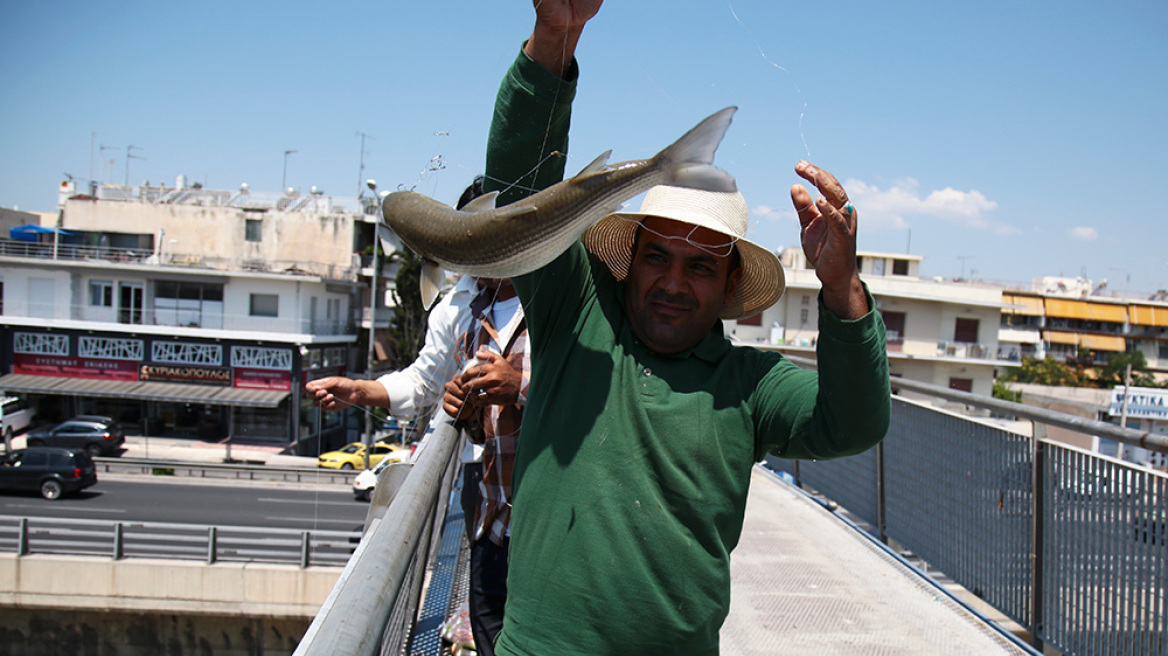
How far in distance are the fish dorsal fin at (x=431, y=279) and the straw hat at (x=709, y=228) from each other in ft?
1.48

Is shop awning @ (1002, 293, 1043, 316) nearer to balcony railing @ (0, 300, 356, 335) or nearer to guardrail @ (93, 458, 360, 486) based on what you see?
balcony railing @ (0, 300, 356, 335)

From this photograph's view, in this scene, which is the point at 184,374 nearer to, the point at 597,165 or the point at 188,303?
the point at 188,303

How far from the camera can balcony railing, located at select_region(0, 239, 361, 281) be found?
35.1m

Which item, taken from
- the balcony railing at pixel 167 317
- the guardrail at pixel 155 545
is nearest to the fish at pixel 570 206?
the guardrail at pixel 155 545

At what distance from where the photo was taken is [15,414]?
3106 centimetres

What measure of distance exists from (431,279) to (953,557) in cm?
409

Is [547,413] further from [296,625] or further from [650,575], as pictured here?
[296,625]

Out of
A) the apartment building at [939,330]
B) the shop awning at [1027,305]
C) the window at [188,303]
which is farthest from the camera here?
the shop awning at [1027,305]

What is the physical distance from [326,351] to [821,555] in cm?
3296

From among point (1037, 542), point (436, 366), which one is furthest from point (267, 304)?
point (1037, 542)

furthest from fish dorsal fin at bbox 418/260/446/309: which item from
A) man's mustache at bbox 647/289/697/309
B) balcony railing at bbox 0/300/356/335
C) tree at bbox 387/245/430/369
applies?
balcony railing at bbox 0/300/356/335

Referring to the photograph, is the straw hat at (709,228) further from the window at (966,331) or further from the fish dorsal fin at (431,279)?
the window at (966,331)

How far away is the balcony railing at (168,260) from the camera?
35.1 meters

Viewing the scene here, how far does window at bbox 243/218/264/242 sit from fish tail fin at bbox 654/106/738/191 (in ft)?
133
